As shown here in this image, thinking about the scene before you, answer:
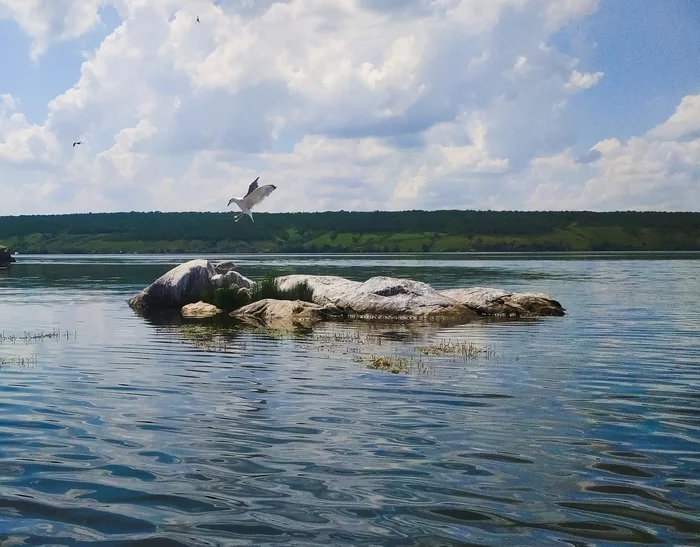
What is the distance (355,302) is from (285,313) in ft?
9.44

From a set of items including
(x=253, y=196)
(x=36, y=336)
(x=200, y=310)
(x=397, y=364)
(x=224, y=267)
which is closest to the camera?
(x=397, y=364)

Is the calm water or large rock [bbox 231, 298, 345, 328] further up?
large rock [bbox 231, 298, 345, 328]

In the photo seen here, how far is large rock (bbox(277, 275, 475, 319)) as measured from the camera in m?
29.2

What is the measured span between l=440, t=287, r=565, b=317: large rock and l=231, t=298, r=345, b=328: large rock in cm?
491

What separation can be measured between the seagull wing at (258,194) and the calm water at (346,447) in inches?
142

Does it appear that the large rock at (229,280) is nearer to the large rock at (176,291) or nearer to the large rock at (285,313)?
the large rock at (176,291)

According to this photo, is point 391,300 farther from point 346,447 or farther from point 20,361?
point 346,447

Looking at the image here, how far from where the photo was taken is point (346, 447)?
972cm

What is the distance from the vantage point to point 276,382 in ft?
48.4

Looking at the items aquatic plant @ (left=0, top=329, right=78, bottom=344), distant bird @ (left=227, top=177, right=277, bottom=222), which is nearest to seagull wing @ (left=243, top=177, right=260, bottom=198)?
distant bird @ (left=227, top=177, right=277, bottom=222)

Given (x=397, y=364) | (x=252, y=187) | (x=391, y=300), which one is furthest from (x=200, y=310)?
(x=397, y=364)

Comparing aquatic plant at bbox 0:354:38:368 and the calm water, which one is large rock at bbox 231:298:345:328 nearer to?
the calm water

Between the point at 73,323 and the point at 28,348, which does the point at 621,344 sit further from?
the point at 73,323

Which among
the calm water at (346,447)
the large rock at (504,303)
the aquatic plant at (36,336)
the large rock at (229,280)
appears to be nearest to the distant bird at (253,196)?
the calm water at (346,447)
